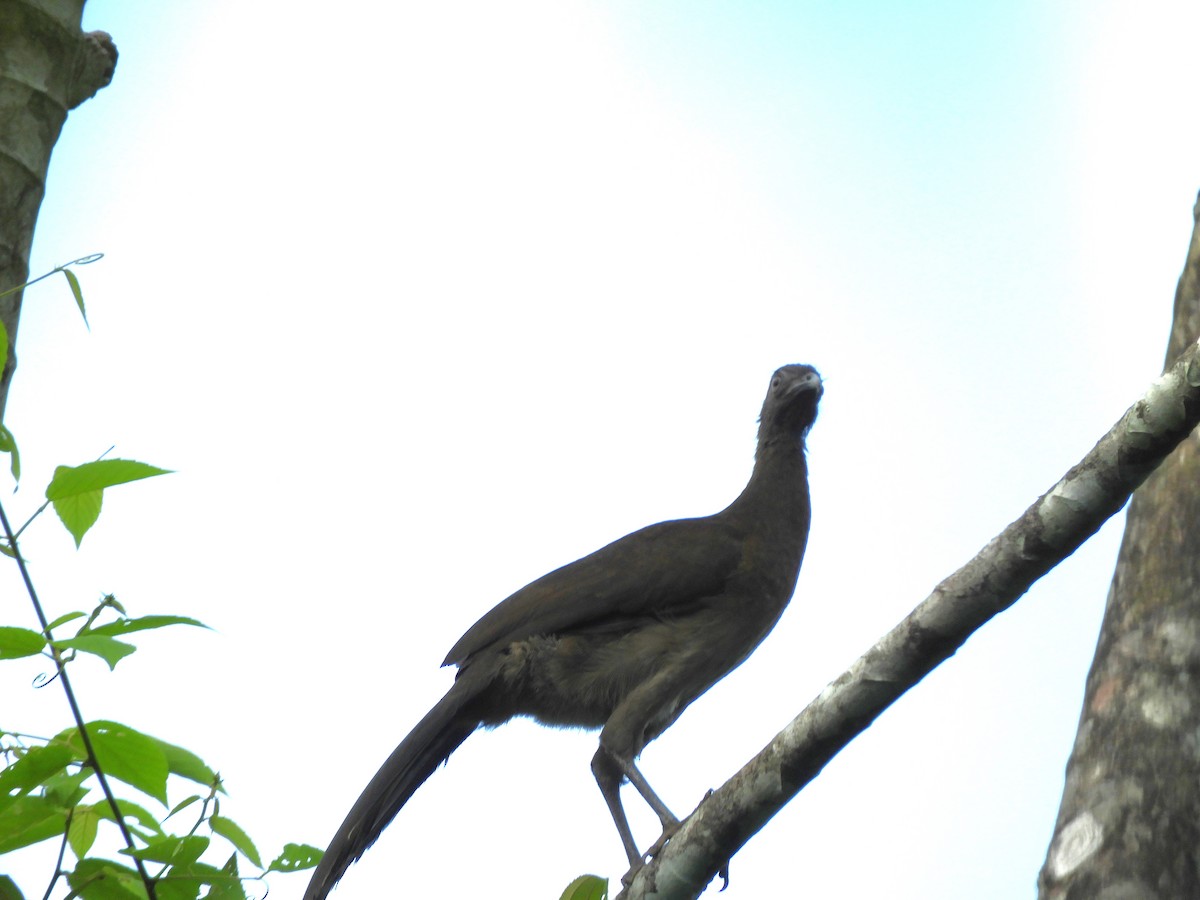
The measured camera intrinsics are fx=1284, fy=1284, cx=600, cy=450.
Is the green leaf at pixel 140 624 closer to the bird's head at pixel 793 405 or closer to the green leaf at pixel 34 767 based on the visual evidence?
the green leaf at pixel 34 767

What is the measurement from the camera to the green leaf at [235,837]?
1881 millimetres

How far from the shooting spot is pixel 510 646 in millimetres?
4172

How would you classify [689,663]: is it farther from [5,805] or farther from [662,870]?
[5,805]

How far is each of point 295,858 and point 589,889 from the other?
73cm

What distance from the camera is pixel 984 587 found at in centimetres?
233

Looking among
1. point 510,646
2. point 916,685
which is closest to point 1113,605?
point 916,685

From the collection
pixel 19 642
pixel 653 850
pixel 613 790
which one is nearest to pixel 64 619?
pixel 19 642

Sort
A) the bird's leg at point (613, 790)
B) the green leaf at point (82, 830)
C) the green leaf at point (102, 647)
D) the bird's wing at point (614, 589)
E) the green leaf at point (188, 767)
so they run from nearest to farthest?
1. the green leaf at point (102, 647)
2. the green leaf at point (82, 830)
3. the green leaf at point (188, 767)
4. the bird's leg at point (613, 790)
5. the bird's wing at point (614, 589)

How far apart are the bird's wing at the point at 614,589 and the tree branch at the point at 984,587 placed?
1.73m

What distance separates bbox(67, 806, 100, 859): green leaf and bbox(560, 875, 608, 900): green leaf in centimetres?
94

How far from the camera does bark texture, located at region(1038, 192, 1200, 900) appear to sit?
10.2ft

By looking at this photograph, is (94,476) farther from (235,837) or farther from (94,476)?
(235,837)

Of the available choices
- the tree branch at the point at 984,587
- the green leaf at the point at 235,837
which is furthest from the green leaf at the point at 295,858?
the tree branch at the point at 984,587

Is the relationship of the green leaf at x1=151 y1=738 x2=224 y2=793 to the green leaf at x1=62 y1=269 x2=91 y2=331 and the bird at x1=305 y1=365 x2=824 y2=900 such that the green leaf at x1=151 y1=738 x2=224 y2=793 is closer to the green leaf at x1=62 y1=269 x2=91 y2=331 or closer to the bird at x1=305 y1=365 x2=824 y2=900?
the green leaf at x1=62 y1=269 x2=91 y2=331
